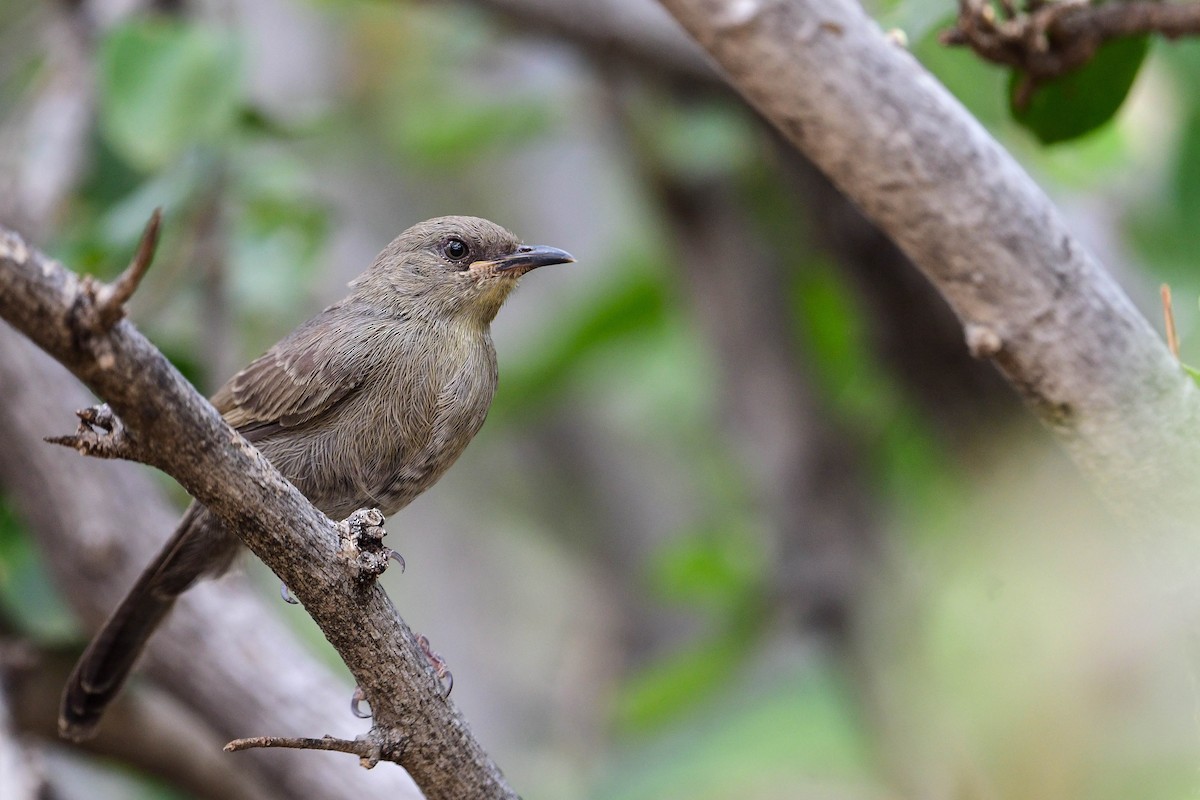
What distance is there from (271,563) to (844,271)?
3972mm

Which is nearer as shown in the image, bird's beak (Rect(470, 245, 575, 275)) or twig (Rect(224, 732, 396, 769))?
twig (Rect(224, 732, 396, 769))

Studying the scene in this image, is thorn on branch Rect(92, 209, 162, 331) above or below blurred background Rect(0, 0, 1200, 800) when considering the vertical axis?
below

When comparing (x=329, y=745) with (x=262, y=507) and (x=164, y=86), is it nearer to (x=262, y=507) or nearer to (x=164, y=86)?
(x=262, y=507)

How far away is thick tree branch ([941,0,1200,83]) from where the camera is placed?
3.41 metres

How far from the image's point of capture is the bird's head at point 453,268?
3.58m

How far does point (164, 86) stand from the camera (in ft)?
14.6

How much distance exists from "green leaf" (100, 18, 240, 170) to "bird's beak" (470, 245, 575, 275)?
1.39 m

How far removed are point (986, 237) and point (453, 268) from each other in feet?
4.63

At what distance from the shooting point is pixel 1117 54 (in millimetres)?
3717

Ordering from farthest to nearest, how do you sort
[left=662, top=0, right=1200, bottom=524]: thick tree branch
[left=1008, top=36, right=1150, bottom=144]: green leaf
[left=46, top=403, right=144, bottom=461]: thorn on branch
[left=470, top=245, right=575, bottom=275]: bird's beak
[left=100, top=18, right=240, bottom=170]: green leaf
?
[left=100, top=18, right=240, bottom=170]: green leaf < [left=1008, top=36, right=1150, bottom=144]: green leaf < [left=470, top=245, right=575, bottom=275]: bird's beak < [left=662, top=0, right=1200, bottom=524]: thick tree branch < [left=46, top=403, right=144, bottom=461]: thorn on branch

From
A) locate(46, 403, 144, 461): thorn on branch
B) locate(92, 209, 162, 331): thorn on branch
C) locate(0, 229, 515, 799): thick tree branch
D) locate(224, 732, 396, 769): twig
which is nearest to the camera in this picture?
locate(92, 209, 162, 331): thorn on branch

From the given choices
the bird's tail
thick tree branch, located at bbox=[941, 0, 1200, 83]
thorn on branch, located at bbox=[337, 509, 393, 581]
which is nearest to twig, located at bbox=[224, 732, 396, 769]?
thorn on branch, located at bbox=[337, 509, 393, 581]

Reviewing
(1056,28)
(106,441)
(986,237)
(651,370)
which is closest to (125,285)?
(106,441)

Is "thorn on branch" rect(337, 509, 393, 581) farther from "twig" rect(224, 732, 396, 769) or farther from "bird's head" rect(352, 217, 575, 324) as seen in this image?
"bird's head" rect(352, 217, 575, 324)
